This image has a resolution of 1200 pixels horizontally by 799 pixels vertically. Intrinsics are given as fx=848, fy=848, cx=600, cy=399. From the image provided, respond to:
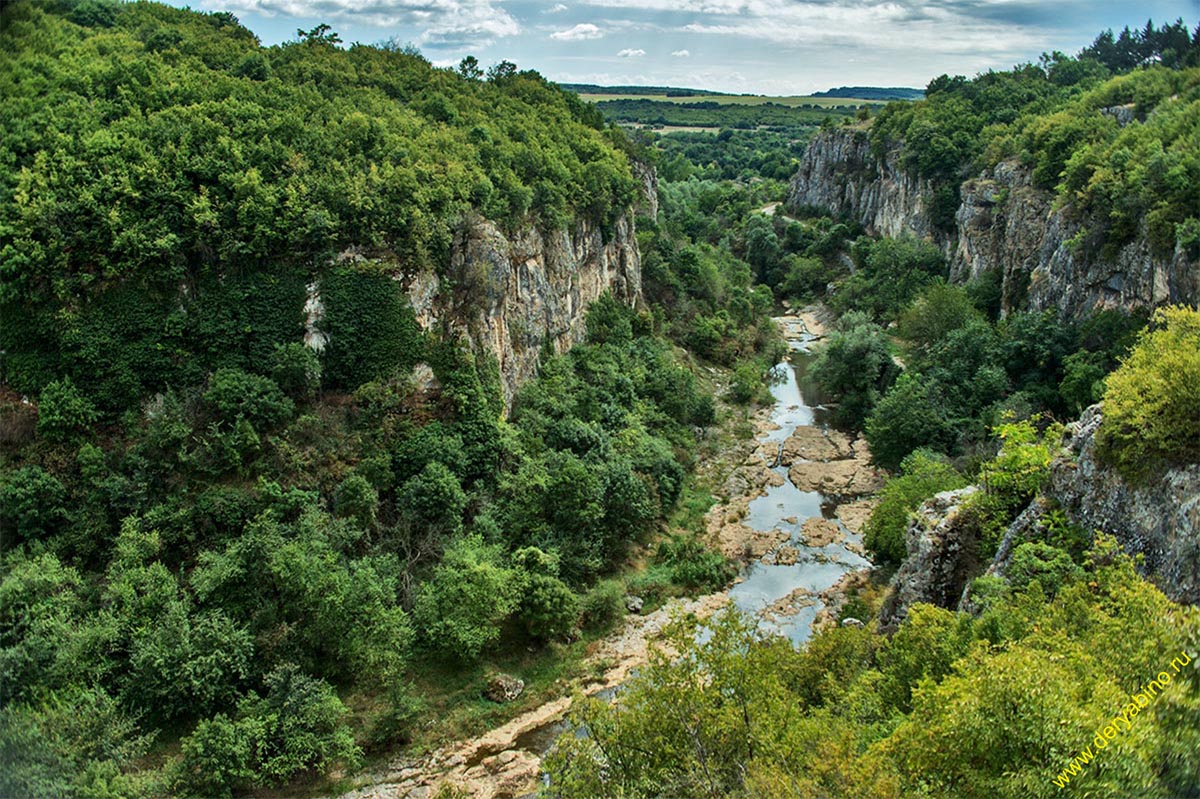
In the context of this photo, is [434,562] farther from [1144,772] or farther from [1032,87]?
[1032,87]

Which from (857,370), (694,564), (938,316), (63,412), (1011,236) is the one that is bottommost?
(694,564)

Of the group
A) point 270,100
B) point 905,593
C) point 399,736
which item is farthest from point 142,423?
point 905,593

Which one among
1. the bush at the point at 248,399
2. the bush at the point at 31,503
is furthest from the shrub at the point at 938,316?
the bush at the point at 31,503

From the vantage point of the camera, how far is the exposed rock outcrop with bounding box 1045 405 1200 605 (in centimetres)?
1809

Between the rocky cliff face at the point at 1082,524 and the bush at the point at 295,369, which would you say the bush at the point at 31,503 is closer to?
the bush at the point at 295,369

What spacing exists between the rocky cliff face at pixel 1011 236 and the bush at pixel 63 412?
4456 centimetres

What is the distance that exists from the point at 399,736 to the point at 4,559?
13.2 m

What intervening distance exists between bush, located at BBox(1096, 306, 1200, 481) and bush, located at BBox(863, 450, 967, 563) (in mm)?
12006

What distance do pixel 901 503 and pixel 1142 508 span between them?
14.9m

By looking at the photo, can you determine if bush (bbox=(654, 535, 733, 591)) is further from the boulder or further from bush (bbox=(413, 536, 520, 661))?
the boulder

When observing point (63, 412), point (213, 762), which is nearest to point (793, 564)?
point (213, 762)

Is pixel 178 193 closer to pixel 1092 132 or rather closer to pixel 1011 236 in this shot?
pixel 1011 236

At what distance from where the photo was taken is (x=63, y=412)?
2805 centimetres

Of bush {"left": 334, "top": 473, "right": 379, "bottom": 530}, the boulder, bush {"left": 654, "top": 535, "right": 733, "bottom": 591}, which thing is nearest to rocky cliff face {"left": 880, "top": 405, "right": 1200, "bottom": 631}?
bush {"left": 654, "top": 535, "right": 733, "bottom": 591}
